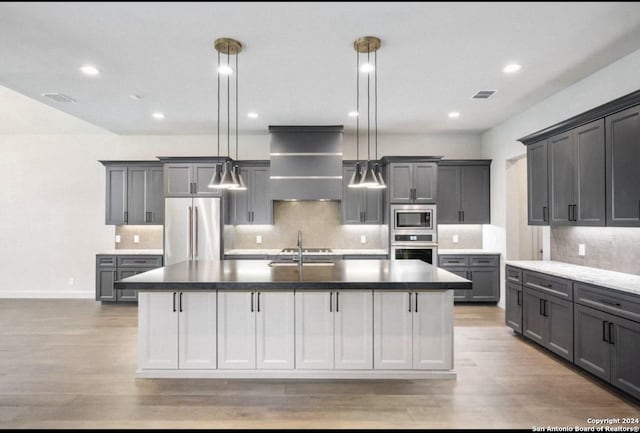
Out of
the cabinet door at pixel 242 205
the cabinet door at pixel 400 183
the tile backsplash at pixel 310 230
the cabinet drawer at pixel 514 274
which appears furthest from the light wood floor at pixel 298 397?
the tile backsplash at pixel 310 230

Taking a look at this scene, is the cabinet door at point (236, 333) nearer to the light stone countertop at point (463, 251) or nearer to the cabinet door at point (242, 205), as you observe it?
the cabinet door at point (242, 205)

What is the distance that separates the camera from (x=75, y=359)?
3.68m

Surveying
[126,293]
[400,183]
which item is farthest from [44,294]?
[400,183]

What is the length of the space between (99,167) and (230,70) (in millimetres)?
4427

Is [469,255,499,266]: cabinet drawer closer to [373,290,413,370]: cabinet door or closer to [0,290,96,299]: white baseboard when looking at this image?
[373,290,413,370]: cabinet door

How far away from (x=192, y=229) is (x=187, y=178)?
87cm

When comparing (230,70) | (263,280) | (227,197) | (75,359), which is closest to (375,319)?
(263,280)

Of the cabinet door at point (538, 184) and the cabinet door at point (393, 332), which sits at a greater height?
the cabinet door at point (538, 184)

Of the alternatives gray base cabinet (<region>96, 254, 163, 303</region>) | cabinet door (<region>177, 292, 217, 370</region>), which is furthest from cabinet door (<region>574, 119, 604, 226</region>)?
gray base cabinet (<region>96, 254, 163, 303</region>)

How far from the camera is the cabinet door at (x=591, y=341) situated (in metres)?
2.98

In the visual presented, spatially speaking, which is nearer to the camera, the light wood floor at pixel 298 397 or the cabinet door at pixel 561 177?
the light wood floor at pixel 298 397

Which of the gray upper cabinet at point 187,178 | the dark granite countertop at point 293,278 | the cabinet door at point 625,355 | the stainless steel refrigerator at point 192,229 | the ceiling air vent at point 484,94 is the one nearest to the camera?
the cabinet door at point 625,355

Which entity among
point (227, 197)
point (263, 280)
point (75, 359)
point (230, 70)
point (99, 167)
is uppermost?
point (230, 70)

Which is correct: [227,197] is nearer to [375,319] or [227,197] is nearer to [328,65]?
[328,65]
